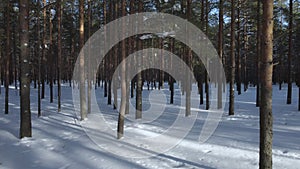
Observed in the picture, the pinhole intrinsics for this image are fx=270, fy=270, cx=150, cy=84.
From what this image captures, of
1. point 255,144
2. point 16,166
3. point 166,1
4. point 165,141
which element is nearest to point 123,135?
point 165,141

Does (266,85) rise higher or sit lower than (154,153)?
higher

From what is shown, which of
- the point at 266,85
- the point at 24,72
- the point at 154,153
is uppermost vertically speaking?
the point at 24,72

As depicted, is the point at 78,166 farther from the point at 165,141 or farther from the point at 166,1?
the point at 166,1

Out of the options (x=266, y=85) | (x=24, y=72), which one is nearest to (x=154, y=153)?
(x=266, y=85)

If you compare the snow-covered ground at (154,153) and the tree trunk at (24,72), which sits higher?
the tree trunk at (24,72)

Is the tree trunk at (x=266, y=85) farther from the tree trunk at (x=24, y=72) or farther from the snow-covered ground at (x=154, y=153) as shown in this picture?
the tree trunk at (x=24, y=72)

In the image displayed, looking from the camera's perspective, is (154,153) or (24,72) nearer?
(154,153)

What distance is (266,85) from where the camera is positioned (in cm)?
533

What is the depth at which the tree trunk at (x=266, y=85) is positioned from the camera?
17.2 ft

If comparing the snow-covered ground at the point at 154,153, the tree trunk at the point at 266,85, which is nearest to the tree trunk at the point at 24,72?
the snow-covered ground at the point at 154,153

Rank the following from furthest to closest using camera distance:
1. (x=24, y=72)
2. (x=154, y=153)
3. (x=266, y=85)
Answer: (x=24, y=72)
(x=154, y=153)
(x=266, y=85)

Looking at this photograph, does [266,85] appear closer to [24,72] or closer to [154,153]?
[154,153]

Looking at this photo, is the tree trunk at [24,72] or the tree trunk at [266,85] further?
the tree trunk at [24,72]

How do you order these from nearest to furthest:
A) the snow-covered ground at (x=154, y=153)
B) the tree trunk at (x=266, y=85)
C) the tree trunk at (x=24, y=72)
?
the tree trunk at (x=266, y=85), the snow-covered ground at (x=154, y=153), the tree trunk at (x=24, y=72)
